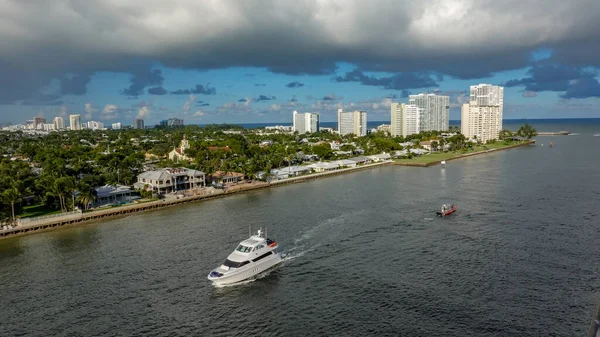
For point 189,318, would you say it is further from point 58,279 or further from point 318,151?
point 318,151

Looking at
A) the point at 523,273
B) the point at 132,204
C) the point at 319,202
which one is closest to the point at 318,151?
the point at 319,202

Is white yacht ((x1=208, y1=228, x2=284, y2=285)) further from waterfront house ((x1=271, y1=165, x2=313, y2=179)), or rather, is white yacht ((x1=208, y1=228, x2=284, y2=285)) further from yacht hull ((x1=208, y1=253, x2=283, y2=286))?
waterfront house ((x1=271, y1=165, x2=313, y2=179))

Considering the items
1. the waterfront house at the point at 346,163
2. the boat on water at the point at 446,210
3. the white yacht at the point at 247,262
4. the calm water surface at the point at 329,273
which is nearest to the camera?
the calm water surface at the point at 329,273

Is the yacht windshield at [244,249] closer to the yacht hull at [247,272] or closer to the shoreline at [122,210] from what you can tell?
the yacht hull at [247,272]

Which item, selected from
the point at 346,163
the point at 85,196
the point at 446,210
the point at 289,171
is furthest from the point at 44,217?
the point at 346,163

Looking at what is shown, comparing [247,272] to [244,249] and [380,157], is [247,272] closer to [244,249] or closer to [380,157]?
[244,249]

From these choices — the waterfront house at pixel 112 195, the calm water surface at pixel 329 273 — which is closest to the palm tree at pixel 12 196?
the calm water surface at pixel 329 273
